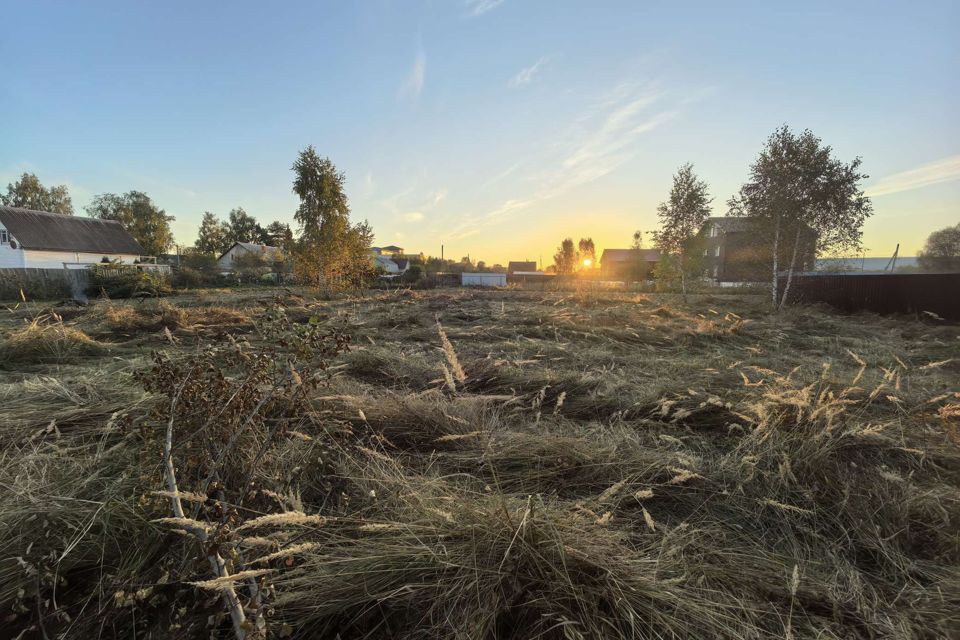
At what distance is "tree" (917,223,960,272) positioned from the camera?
3436cm

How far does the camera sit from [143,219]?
46.7 meters

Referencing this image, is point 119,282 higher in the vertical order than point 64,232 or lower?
lower

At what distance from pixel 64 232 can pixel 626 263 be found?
204 feet

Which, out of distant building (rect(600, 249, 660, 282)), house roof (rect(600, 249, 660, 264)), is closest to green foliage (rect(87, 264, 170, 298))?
distant building (rect(600, 249, 660, 282))

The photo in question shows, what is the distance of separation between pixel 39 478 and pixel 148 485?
0.67m

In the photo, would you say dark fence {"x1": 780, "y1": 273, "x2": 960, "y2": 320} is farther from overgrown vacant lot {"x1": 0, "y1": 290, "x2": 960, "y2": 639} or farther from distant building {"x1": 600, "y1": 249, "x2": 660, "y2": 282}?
distant building {"x1": 600, "y1": 249, "x2": 660, "y2": 282}

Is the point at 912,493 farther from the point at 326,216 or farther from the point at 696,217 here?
the point at 326,216

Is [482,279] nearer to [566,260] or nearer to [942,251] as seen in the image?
[566,260]

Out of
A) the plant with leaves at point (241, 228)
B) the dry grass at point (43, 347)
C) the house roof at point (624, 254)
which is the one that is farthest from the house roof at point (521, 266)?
the dry grass at point (43, 347)

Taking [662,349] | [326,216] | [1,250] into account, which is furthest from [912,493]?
[1,250]

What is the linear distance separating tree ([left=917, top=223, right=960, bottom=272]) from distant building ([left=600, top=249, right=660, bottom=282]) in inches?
955

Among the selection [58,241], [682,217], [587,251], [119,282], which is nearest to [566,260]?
[587,251]

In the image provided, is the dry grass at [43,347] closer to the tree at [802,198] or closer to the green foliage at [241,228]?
the tree at [802,198]

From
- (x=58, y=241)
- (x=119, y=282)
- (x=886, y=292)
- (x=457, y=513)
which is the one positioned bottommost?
(x=457, y=513)
